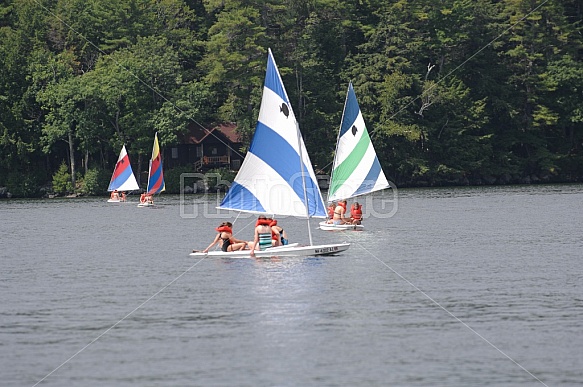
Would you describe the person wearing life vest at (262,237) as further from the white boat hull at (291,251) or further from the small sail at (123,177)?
the small sail at (123,177)

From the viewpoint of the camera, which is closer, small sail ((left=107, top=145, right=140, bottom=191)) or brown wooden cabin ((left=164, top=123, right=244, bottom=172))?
small sail ((left=107, top=145, right=140, bottom=191))

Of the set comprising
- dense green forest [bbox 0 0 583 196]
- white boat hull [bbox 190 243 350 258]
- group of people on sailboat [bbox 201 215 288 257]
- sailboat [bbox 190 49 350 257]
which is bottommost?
white boat hull [bbox 190 243 350 258]

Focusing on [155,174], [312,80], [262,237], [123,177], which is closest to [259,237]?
Answer: [262,237]

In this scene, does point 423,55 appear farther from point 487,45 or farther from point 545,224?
point 545,224

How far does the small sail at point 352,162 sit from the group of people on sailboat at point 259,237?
16.0 m

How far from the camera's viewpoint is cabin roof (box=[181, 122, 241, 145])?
10700 centimetres

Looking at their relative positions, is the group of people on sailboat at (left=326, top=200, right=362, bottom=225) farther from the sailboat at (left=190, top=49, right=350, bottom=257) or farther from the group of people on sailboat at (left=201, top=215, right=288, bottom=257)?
the sailboat at (left=190, top=49, right=350, bottom=257)

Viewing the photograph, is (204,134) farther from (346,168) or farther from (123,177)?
(346,168)

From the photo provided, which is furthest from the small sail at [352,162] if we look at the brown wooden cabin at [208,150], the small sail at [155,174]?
the brown wooden cabin at [208,150]

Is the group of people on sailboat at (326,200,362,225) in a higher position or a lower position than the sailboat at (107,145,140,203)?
lower

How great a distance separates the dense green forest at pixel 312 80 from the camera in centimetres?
10356

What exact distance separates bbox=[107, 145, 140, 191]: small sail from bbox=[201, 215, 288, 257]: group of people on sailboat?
5442 cm

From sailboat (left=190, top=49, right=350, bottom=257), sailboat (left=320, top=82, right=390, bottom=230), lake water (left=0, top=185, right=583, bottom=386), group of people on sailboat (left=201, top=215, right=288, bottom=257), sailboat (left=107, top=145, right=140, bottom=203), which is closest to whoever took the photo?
lake water (left=0, top=185, right=583, bottom=386)

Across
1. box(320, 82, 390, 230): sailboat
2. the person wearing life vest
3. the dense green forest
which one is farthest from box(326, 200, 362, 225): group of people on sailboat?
the dense green forest
